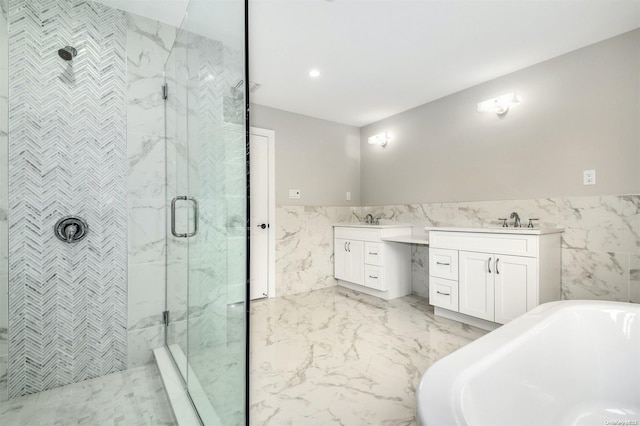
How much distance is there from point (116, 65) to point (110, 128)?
0.41m

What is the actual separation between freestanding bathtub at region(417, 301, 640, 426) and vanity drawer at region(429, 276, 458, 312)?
4.04 ft

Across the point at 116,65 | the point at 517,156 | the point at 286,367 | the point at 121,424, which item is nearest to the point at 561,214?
the point at 517,156

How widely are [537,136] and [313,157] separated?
91.2 inches

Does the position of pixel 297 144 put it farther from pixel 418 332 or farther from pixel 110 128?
pixel 418 332

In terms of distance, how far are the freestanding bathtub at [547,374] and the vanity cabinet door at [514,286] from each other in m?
0.78

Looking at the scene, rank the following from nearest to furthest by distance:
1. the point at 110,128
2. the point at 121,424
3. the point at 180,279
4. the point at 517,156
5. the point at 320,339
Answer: the point at 121,424 → the point at 180,279 → the point at 110,128 → the point at 320,339 → the point at 517,156

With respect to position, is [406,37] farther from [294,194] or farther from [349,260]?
[349,260]

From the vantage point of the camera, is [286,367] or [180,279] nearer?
[180,279]

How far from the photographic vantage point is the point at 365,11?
1919 mm

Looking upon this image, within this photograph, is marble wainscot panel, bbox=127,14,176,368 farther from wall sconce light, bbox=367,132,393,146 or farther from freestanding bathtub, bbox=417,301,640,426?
wall sconce light, bbox=367,132,393,146

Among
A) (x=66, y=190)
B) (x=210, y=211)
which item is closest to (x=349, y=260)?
(x=210, y=211)

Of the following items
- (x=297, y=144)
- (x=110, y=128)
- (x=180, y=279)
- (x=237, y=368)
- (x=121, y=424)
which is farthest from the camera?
(x=297, y=144)

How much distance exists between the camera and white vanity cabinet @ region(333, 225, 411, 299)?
3266 millimetres

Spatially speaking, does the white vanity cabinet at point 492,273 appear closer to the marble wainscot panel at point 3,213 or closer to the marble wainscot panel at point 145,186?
the marble wainscot panel at point 145,186
